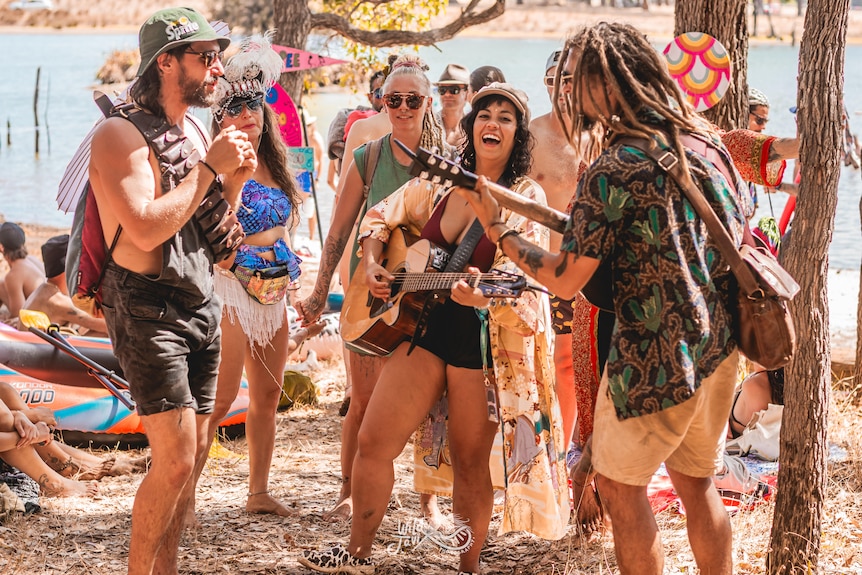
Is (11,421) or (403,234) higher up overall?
(403,234)

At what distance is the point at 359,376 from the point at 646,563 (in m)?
1.81

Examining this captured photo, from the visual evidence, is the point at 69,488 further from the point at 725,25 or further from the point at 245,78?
the point at 725,25

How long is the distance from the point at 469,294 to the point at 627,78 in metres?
0.95

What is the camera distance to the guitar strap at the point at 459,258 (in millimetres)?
3793

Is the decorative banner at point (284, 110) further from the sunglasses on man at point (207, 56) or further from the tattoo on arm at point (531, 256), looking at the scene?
the tattoo on arm at point (531, 256)

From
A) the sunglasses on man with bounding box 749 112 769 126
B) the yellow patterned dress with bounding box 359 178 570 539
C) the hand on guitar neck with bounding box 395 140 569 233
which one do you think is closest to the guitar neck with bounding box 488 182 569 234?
the hand on guitar neck with bounding box 395 140 569 233

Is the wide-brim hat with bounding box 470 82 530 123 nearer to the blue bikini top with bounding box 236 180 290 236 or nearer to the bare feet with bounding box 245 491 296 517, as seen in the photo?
the blue bikini top with bounding box 236 180 290 236

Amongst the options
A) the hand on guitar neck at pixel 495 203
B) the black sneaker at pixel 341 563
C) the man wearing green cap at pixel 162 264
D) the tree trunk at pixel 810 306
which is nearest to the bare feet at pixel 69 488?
the black sneaker at pixel 341 563

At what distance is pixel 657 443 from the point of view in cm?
305

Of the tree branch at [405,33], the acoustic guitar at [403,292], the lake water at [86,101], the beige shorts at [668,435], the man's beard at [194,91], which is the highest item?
the tree branch at [405,33]

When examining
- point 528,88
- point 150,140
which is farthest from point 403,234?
point 528,88

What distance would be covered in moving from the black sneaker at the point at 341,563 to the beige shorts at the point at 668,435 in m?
1.28

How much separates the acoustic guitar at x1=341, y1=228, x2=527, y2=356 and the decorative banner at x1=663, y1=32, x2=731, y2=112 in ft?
7.52

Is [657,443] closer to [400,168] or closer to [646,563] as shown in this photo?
[646,563]
